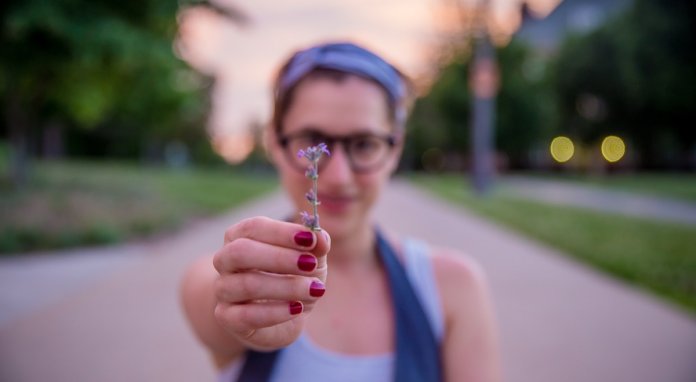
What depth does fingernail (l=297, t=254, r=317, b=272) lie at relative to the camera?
67cm

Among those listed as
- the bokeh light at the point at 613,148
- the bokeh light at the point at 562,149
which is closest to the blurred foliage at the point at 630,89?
the bokeh light at the point at 613,148

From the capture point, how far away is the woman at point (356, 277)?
4.17ft

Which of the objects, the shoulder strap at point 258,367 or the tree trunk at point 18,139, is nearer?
the shoulder strap at point 258,367

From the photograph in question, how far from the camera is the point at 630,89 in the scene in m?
31.5

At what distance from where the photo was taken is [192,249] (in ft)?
28.1

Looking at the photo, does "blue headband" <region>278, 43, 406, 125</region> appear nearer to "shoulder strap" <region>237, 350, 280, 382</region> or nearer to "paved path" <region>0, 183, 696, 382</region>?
"shoulder strap" <region>237, 350, 280, 382</region>

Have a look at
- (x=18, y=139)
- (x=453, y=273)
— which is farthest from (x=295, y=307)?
(x=18, y=139)

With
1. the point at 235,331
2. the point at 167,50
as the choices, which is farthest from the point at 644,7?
the point at 235,331

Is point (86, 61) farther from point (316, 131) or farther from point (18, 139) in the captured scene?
point (316, 131)

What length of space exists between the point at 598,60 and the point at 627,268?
99.7 ft

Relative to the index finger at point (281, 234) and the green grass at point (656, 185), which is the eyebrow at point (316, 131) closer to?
the index finger at point (281, 234)

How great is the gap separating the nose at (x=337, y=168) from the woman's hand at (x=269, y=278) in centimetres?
49

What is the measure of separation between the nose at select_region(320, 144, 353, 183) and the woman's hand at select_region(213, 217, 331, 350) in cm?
49

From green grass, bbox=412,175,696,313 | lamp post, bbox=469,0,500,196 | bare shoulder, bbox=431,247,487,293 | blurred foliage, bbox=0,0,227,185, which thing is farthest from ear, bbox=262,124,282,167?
lamp post, bbox=469,0,500,196
